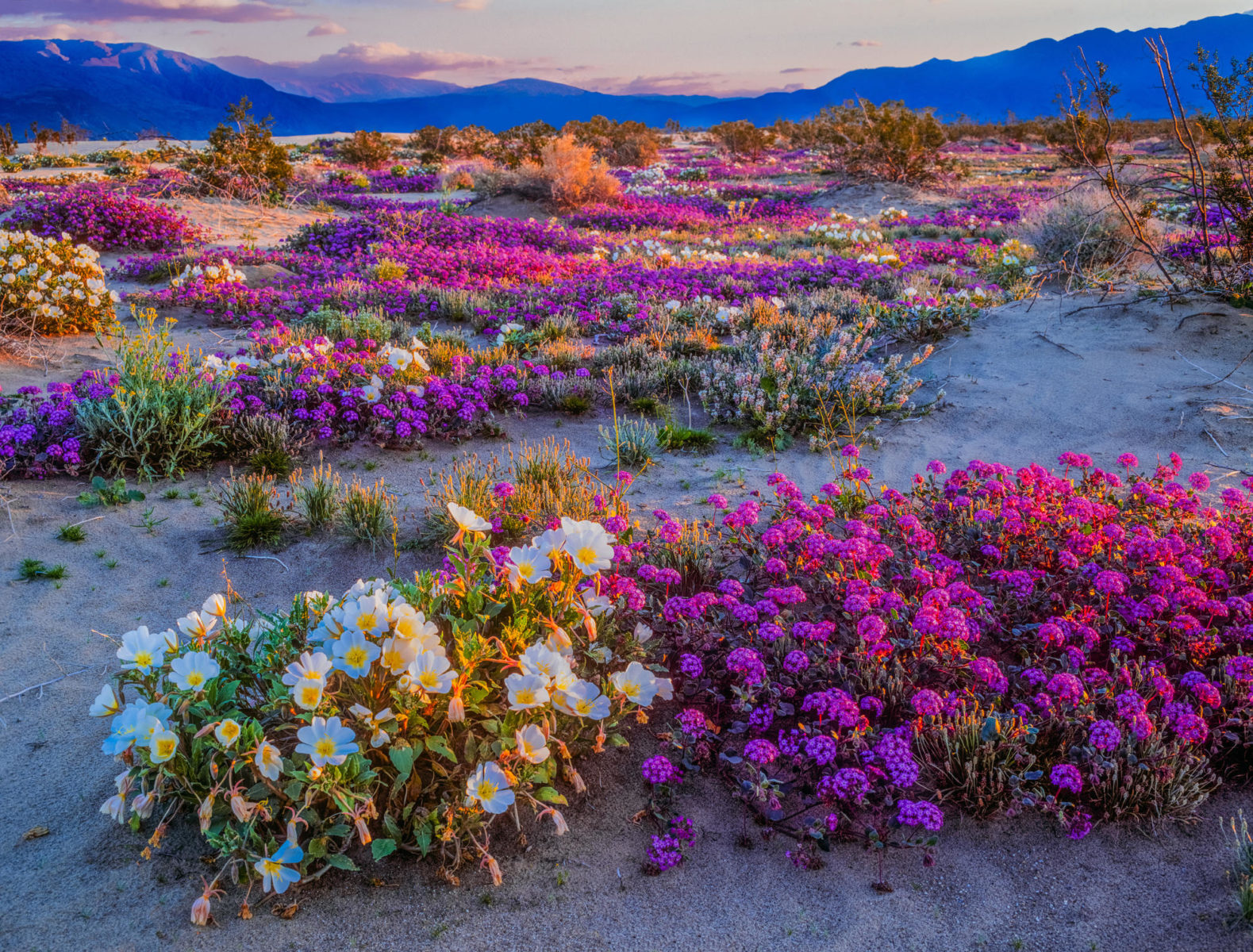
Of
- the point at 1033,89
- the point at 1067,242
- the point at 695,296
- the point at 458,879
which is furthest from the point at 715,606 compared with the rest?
the point at 1033,89

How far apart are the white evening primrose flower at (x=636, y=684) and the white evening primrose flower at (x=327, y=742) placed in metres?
0.99

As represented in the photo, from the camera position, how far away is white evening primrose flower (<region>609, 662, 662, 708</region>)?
2.75m

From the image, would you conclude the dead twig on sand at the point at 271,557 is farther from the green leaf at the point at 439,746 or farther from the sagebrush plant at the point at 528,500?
the green leaf at the point at 439,746

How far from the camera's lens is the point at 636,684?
2768 mm

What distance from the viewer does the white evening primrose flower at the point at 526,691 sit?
2385 mm

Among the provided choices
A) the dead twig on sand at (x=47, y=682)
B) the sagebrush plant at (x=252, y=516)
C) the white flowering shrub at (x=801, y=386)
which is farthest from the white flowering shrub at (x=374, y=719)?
the white flowering shrub at (x=801, y=386)

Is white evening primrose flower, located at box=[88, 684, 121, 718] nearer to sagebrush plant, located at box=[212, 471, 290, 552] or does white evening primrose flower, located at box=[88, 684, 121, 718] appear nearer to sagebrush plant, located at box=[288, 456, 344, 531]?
sagebrush plant, located at box=[212, 471, 290, 552]

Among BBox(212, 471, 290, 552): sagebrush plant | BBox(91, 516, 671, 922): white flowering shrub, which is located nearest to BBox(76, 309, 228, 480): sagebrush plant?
BBox(212, 471, 290, 552): sagebrush plant

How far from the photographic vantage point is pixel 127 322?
962 cm

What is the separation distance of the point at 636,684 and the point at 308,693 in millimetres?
1165

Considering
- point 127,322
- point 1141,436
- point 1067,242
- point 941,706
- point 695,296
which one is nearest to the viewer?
point 941,706

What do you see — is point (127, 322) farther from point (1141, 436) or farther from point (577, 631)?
point (1141, 436)

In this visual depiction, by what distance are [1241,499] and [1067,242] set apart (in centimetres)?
1048

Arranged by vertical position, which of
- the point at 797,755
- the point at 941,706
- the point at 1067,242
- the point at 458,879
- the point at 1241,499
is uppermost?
the point at 1067,242
